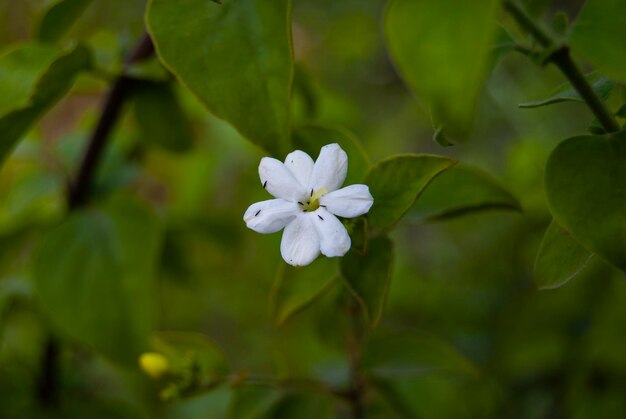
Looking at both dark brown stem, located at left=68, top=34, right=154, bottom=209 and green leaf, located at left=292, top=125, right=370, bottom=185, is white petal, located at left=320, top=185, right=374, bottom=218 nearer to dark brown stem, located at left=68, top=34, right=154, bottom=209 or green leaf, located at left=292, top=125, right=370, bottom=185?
green leaf, located at left=292, top=125, right=370, bottom=185

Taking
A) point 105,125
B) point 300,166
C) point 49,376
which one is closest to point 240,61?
point 300,166

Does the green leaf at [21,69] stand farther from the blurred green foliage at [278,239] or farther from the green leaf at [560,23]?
the green leaf at [560,23]

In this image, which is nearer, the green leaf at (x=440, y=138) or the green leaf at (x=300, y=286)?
the green leaf at (x=440, y=138)

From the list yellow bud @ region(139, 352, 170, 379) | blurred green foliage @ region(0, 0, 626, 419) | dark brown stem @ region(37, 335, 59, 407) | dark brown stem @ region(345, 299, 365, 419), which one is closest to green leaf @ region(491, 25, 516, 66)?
blurred green foliage @ region(0, 0, 626, 419)

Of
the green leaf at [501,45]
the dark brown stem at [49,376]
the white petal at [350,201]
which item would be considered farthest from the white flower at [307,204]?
the dark brown stem at [49,376]

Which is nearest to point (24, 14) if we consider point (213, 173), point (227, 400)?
point (213, 173)

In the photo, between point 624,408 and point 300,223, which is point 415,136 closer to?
point 624,408
